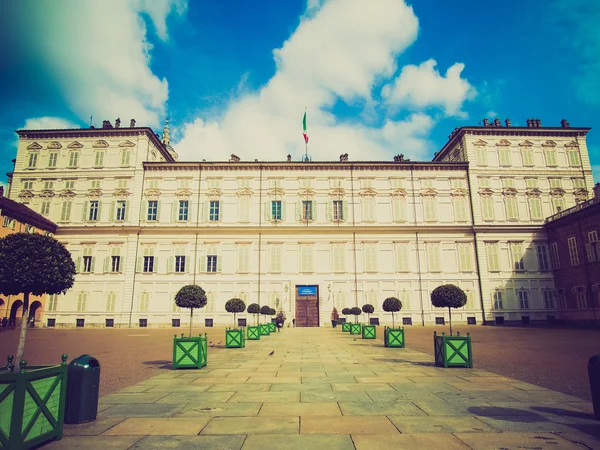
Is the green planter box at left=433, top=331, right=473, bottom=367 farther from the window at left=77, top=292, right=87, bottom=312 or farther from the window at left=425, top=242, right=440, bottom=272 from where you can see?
the window at left=77, top=292, right=87, bottom=312

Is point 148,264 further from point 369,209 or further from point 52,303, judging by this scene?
point 369,209

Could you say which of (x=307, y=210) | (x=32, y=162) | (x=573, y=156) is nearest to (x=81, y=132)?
(x=32, y=162)

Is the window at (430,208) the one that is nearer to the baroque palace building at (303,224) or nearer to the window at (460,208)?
the baroque palace building at (303,224)

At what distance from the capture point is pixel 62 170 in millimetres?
35062

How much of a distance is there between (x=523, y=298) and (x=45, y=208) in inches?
1787

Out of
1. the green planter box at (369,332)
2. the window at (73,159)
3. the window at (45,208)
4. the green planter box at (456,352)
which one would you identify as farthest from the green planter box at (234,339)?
the window at (73,159)

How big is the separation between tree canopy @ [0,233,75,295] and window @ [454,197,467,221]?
110ft

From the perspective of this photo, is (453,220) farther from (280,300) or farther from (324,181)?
(280,300)

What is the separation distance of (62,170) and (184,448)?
38.4 m

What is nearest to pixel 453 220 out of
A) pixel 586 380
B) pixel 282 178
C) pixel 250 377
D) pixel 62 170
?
pixel 282 178

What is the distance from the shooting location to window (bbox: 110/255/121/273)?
33.2m

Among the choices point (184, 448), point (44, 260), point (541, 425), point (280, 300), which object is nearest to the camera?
point (184, 448)

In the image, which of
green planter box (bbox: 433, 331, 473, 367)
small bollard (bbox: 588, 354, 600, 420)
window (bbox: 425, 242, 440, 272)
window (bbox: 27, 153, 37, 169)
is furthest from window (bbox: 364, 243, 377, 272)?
window (bbox: 27, 153, 37, 169)

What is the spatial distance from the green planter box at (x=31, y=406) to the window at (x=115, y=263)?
31.0m
